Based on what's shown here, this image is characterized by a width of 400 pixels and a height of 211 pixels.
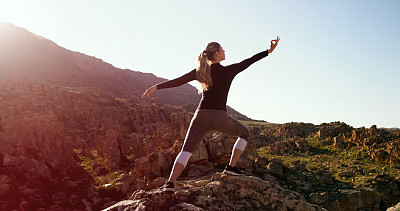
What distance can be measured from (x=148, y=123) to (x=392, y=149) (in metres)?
46.3

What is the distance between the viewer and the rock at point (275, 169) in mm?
19812

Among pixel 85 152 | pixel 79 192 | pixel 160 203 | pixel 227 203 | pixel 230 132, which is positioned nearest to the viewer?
pixel 160 203

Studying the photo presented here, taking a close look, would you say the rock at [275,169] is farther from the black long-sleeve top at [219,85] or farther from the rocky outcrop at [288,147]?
the black long-sleeve top at [219,85]

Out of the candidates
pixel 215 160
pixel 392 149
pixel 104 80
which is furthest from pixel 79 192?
pixel 104 80

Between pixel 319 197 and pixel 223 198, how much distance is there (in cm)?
1337

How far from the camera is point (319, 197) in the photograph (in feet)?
52.7

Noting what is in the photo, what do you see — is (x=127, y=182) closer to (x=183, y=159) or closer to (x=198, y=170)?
(x=198, y=170)

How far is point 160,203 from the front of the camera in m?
4.28

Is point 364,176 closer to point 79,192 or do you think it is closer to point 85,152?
point 79,192

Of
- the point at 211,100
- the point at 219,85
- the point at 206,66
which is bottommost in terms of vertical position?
the point at 211,100

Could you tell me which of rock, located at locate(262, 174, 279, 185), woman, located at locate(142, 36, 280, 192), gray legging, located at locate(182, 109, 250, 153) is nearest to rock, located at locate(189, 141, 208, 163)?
rock, located at locate(262, 174, 279, 185)

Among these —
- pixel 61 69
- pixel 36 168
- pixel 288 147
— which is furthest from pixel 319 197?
pixel 61 69

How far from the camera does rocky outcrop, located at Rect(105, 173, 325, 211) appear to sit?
429 centimetres

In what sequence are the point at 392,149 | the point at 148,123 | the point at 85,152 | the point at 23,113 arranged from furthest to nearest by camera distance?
the point at 148,123 < the point at 23,113 < the point at 85,152 < the point at 392,149
